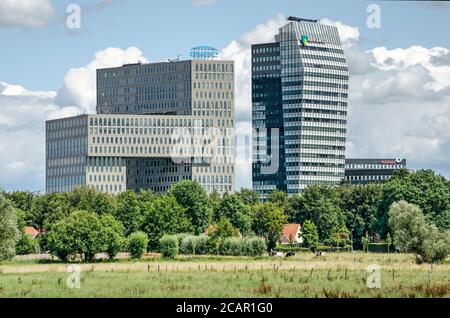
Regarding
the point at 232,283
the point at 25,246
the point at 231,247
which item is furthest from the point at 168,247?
the point at 232,283

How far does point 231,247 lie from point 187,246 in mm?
7321

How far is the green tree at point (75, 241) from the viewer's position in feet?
555

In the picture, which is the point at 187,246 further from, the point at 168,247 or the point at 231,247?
the point at 168,247

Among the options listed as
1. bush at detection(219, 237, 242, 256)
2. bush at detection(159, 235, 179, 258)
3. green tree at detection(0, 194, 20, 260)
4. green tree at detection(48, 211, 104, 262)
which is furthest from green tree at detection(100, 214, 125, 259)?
green tree at detection(0, 194, 20, 260)

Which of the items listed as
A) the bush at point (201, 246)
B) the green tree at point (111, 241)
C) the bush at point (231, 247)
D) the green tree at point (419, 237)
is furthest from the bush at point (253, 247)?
the green tree at point (419, 237)

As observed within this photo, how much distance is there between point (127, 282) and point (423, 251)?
5339 centimetres

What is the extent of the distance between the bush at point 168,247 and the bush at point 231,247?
1043 cm

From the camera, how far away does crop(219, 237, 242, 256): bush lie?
190m

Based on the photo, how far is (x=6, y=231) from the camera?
150625 millimetres

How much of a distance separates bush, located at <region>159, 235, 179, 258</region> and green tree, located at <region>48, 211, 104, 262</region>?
12177 mm

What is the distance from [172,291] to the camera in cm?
9488

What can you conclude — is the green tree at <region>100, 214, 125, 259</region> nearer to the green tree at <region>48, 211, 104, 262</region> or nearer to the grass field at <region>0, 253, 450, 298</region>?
the green tree at <region>48, 211, 104, 262</region>
